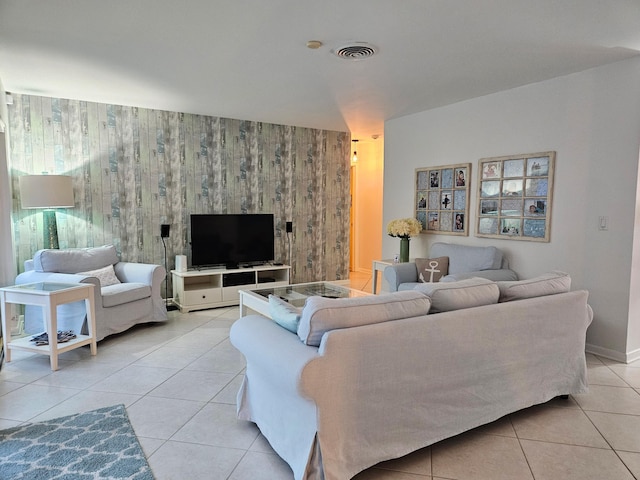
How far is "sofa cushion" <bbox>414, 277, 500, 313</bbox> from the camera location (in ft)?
7.26

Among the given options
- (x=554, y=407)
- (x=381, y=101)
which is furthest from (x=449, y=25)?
(x=554, y=407)

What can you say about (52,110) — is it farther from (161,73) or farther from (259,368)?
(259,368)

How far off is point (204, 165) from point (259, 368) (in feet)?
13.0

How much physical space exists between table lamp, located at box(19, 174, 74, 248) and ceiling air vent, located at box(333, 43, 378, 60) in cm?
309

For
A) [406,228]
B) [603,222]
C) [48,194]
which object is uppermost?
[48,194]

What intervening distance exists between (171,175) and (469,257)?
3701mm

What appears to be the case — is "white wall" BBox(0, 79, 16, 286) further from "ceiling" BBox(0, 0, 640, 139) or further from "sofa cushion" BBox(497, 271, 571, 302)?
"sofa cushion" BBox(497, 271, 571, 302)

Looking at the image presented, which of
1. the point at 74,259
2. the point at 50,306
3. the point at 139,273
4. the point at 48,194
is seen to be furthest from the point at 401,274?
the point at 48,194

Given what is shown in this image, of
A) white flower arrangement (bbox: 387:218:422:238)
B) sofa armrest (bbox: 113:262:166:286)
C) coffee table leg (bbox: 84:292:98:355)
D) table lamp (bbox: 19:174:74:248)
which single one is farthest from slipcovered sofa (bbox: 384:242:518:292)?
table lamp (bbox: 19:174:74:248)

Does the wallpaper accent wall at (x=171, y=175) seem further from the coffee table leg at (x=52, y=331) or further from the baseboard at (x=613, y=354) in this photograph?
the baseboard at (x=613, y=354)

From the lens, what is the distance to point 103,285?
4219 millimetres

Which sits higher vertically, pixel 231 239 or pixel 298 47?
pixel 298 47

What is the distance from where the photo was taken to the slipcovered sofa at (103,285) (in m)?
3.74

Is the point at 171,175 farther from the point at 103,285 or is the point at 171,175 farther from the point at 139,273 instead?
the point at 103,285
